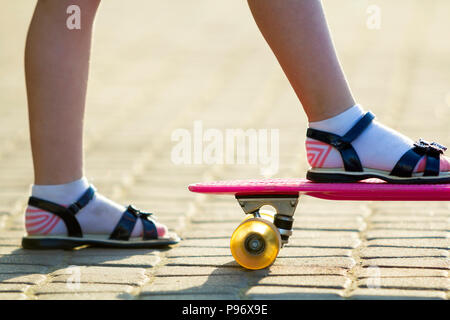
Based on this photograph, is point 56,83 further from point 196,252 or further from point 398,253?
point 398,253

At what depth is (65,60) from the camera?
2992mm

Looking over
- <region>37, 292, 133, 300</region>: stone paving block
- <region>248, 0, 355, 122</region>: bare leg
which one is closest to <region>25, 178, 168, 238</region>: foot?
<region>37, 292, 133, 300</region>: stone paving block

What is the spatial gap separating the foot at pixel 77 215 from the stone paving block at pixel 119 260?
159 mm

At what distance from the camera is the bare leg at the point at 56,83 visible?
297 centimetres

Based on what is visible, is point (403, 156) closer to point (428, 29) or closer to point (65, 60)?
point (65, 60)

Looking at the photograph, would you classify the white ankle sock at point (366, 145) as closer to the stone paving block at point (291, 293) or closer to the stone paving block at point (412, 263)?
the stone paving block at point (412, 263)

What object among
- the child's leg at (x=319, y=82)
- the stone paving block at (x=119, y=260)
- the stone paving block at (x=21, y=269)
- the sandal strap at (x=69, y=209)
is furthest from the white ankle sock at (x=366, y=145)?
the stone paving block at (x=21, y=269)

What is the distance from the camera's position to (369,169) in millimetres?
2768

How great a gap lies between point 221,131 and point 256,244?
8.58ft

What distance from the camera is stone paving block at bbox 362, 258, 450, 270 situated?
2707 millimetres

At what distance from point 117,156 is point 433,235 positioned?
2263 mm

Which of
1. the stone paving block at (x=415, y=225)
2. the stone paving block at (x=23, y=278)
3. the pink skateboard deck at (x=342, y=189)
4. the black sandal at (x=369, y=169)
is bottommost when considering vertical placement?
the stone paving block at (x=415, y=225)

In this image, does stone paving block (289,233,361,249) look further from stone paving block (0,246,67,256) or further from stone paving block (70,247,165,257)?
stone paving block (0,246,67,256)

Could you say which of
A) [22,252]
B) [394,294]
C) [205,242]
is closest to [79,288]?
[22,252]
